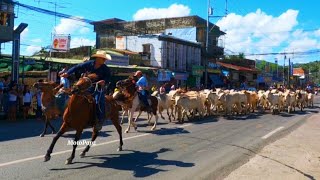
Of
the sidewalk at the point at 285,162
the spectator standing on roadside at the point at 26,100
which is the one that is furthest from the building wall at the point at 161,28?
the sidewalk at the point at 285,162

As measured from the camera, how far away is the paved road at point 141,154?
8367 mm

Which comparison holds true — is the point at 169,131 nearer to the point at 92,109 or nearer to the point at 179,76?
the point at 92,109

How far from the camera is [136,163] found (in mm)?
9328

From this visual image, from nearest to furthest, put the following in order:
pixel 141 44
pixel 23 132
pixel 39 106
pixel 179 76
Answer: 1. pixel 23 132
2. pixel 39 106
3. pixel 179 76
4. pixel 141 44

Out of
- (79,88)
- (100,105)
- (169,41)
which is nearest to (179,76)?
(169,41)

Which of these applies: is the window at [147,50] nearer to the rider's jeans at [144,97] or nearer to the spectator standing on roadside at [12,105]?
the spectator standing on roadside at [12,105]

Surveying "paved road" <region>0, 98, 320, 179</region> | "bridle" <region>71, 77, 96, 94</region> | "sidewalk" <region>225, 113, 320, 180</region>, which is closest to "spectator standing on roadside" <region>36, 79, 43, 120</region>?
"paved road" <region>0, 98, 320, 179</region>

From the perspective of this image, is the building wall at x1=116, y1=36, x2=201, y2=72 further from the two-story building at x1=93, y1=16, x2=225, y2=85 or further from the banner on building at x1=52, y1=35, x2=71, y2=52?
the banner on building at x1=52, y1=35, x2=71, y2=52

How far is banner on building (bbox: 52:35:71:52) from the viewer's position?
32.9 metres

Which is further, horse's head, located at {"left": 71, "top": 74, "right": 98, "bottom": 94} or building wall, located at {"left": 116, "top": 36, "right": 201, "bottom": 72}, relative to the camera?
building wall, located at {"left": 116, "top": 36, "right": 201, "bottom": 72}

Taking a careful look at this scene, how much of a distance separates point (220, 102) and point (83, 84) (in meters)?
15.5

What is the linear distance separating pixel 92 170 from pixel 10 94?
1189cm

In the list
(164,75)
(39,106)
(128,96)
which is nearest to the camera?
(128,96)

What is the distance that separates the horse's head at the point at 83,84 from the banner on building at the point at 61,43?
24333mm
